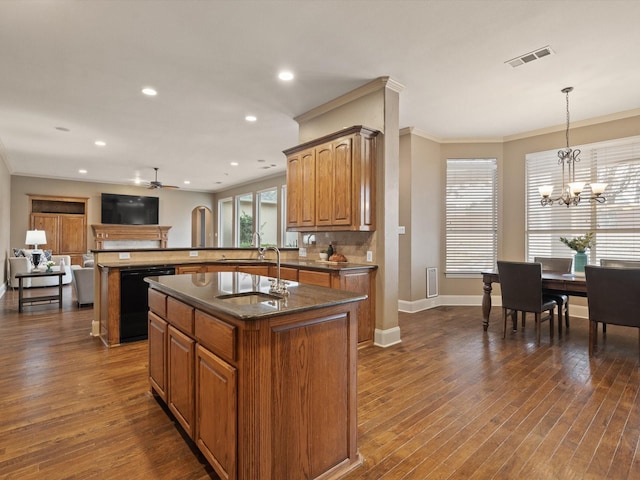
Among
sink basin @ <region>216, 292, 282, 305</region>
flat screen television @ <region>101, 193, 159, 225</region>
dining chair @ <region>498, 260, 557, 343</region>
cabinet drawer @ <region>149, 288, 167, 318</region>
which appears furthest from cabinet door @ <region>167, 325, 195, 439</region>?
flat screen television @ <region>101, 193, 159, 225</region>

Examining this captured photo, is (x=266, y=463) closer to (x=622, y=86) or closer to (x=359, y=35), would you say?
(x=359, y=35)

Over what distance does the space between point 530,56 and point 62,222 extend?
38.3 ft

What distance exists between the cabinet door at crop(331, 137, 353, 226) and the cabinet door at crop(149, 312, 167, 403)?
227 centimetres

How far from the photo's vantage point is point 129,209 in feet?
36.3

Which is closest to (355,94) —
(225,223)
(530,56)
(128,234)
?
(530,56)

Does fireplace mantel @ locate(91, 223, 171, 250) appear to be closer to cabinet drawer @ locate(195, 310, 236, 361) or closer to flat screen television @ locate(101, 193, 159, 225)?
flat screen television @ locate(101, 193, 159, 225)

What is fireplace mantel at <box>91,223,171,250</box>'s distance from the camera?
34.8 feet

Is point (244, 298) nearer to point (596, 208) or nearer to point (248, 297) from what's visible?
point (248, 297)

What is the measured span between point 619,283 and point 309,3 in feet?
12.0

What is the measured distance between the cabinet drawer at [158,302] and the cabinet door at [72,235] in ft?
31.9

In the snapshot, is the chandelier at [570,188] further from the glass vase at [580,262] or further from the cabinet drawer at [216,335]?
the cabinet drawer at [216,335]

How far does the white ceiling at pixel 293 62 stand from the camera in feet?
8.96

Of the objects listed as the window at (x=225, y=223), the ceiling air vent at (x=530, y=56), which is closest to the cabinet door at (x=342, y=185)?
the ceiling air vent at (x=530, y=56)

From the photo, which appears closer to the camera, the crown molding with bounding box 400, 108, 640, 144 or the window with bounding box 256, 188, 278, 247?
the crown molding with bounding box 400, 108, 640, 144
